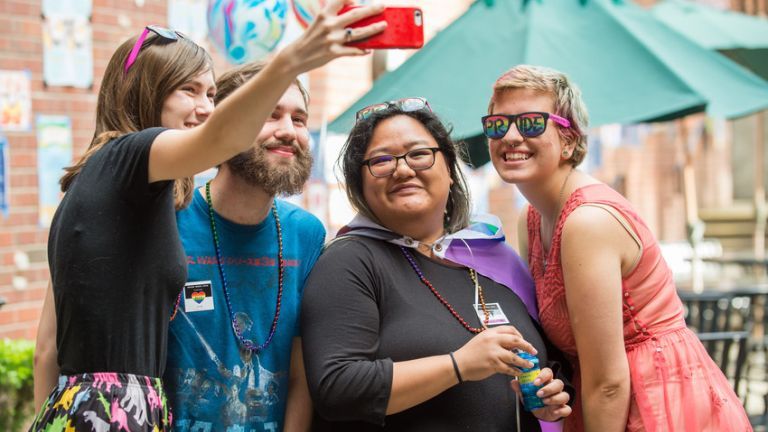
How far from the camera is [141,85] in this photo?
2.30 m

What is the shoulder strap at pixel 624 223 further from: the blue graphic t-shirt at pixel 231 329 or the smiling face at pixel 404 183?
the blue graphic t-shirt at pixel 231 329

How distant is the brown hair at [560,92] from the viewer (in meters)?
2.83

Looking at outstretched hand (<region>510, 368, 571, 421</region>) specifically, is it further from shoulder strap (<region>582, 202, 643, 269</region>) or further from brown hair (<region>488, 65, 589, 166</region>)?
brown hair (<region>488, 65, 589, 166</region>)

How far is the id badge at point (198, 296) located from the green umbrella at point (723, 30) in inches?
184

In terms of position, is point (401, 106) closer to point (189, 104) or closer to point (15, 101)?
point (189, 104)

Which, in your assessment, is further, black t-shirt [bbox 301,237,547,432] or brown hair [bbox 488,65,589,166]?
brown hair [bbox 488,65,589,166]

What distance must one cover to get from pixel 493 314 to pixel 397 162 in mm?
497

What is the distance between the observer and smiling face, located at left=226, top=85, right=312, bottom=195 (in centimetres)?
259

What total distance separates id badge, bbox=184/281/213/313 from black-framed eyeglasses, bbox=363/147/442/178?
56 centimetres

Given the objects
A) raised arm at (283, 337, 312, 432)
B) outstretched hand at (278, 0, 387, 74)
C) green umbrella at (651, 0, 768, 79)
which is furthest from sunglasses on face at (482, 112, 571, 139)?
green umbrella at (651, 0, 768, 79)

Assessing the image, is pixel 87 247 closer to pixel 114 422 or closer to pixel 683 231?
pixel 114 422

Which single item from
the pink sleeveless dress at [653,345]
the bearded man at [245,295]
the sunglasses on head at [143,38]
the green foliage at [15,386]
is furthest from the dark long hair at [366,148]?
the green foliage at [15,386]

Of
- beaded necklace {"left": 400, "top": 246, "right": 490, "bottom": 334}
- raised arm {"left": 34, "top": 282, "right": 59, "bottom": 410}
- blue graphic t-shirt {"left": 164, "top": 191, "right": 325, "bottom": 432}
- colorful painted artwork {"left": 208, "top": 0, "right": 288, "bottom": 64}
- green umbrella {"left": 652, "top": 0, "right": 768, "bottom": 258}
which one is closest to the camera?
raised arm {"left": 34, "top": 282, "right": 59, "bottom": 410}

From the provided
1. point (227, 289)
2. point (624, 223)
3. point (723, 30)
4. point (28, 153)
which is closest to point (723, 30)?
point (723, 30)
